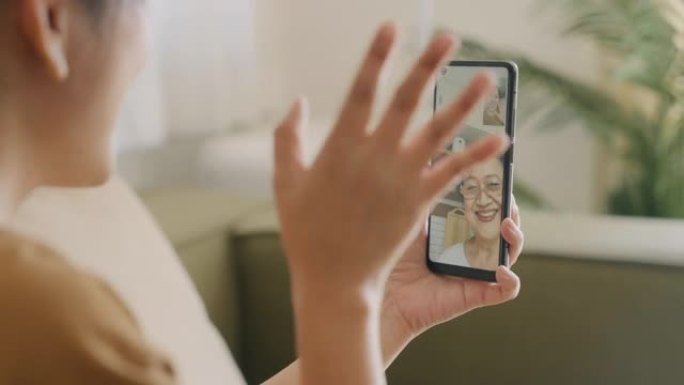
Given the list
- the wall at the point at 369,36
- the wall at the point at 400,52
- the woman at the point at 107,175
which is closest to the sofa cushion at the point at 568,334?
the woman at the point at 107,175

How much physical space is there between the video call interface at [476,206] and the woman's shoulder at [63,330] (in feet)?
1.12

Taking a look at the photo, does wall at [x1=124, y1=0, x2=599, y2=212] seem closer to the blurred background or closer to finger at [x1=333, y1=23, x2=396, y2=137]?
the blurred background

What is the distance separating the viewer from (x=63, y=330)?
431 millimetres

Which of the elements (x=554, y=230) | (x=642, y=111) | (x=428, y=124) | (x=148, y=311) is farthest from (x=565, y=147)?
(x=428, y=124)

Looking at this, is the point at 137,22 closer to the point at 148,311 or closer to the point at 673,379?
the point at 148,311

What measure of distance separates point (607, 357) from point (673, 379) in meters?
0.07

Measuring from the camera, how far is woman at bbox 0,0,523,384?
44 cm

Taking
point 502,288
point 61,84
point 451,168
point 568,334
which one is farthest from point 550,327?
point 61,84

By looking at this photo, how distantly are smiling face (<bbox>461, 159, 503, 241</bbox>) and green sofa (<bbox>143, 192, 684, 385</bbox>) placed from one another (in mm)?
346

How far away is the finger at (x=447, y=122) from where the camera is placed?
0.46 meters

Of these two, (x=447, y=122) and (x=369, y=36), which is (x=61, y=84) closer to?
(x=447, y=122)

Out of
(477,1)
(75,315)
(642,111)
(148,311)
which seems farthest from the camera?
(477,1)

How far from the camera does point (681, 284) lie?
1.00 m

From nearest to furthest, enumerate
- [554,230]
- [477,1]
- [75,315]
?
[75,315] < [554,230] < [477,1]
